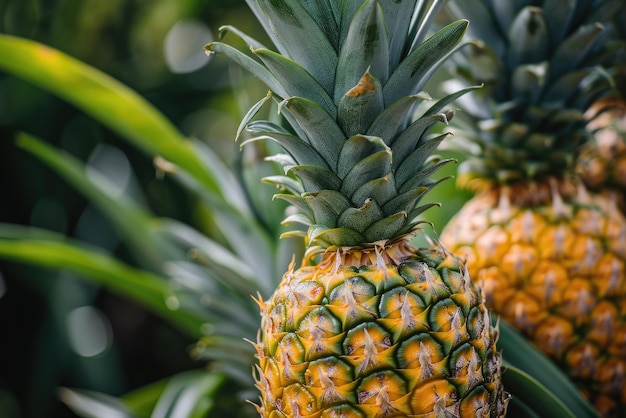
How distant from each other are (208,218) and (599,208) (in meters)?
1.26

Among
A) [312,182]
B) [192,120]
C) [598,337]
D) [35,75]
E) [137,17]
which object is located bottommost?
[598,337]

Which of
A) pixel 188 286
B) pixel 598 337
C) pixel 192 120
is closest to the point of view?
pixel 598 337

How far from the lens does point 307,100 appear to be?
600 mm

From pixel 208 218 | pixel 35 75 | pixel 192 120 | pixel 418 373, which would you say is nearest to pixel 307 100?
pixel 418 373

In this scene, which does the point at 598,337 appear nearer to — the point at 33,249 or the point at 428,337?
the point at 428,337

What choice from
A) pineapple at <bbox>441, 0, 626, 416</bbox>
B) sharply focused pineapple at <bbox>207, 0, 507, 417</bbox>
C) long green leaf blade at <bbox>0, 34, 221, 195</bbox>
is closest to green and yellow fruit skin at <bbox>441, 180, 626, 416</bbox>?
pineapple at <bbox>441, 0, 626, 416</bbox>

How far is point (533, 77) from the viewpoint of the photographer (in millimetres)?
853

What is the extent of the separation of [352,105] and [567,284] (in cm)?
45

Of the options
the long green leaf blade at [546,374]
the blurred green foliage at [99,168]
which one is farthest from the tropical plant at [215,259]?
the blurred green foliage at [99,168]

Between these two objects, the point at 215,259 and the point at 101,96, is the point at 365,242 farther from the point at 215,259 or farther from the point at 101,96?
the point at 101,96

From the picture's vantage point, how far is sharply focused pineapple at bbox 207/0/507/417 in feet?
1.94

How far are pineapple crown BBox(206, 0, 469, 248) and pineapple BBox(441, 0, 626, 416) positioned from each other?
24 centimetres

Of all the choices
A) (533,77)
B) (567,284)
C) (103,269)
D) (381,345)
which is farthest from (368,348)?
(103,269)

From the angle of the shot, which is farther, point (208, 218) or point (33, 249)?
point (208, 218)
